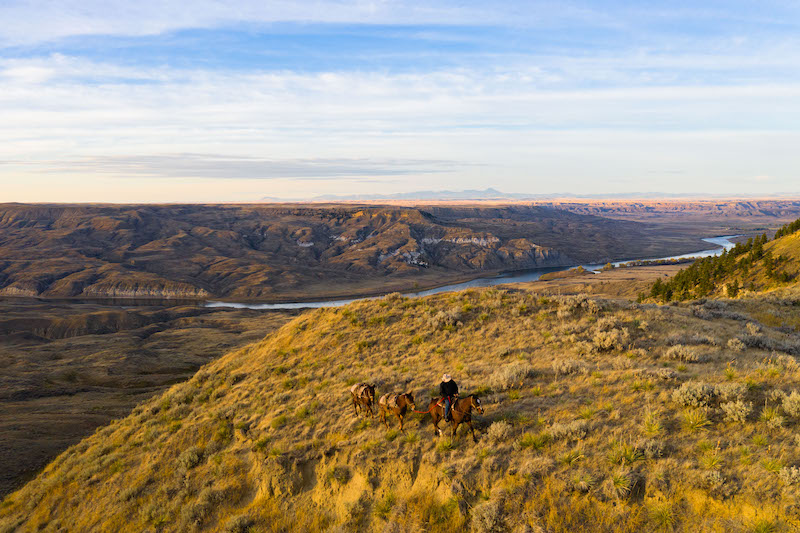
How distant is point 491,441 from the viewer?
11430mm

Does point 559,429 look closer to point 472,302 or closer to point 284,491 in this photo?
point 284,491

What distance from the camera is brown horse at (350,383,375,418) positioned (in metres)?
14.5

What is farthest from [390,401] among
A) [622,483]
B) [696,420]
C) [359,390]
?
[696,420]

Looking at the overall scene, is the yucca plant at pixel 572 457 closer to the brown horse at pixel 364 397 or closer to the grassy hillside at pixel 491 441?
the grassy hillside at pixel 491 441

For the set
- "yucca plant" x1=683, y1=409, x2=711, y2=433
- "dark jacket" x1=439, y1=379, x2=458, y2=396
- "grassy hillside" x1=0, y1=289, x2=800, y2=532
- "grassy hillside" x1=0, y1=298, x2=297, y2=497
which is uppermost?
"dark jacket" x1=439, y1=379, x2=458, y2=396

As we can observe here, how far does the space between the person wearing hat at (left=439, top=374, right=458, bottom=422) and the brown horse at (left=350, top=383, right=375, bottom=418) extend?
11.3ft

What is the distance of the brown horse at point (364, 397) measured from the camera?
47.6ft

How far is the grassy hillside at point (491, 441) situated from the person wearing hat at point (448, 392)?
89cm

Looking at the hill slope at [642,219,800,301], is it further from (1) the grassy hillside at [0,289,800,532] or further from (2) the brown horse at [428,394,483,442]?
(2) the brown horse at [428,394,483,442]

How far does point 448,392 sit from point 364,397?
3987 mm

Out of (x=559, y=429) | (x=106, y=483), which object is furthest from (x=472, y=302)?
(x=106, y=483)

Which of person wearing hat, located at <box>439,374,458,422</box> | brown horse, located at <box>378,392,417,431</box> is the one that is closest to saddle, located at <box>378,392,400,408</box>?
brown horse, located at <box>378,392,417,431</box>

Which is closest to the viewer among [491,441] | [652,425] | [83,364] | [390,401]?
[652,425]

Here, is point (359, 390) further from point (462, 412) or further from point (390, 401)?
point (462, 412)
